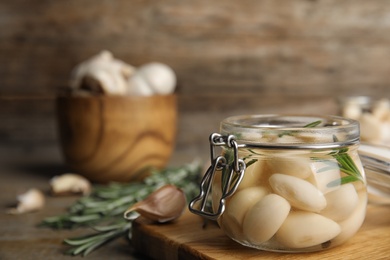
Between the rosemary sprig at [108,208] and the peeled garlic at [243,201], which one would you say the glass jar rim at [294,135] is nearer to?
the peeled garlic at [243,201]

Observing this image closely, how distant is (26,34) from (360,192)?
104cm

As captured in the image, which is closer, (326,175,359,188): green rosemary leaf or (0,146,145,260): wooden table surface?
(326,175,359,188): green rosemary leaf

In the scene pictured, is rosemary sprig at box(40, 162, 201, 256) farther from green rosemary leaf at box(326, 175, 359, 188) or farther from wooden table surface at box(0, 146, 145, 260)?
green rosemary leaf at box(326, 175, 359, 188)

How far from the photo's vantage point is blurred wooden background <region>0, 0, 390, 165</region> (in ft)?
4.48

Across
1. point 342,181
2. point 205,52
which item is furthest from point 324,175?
point 205,52

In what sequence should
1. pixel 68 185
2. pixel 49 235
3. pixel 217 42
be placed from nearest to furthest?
pixel 49 235 → pixel 68 185 → pixel 217 42

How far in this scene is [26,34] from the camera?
1360mm

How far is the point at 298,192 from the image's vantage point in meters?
0.53

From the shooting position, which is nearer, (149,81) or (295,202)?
(295,202)

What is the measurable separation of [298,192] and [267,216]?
0.04 m

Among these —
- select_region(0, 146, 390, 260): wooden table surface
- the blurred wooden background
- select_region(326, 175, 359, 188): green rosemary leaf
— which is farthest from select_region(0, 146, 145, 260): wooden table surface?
select_region(326, 175, 359, 188): green rosemary leaf

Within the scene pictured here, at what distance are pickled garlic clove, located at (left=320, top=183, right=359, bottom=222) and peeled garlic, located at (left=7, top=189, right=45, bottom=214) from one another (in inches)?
20.6

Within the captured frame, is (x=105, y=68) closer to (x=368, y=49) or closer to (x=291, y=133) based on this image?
(x=291, y=133)

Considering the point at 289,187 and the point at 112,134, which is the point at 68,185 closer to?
the point at 112,134
